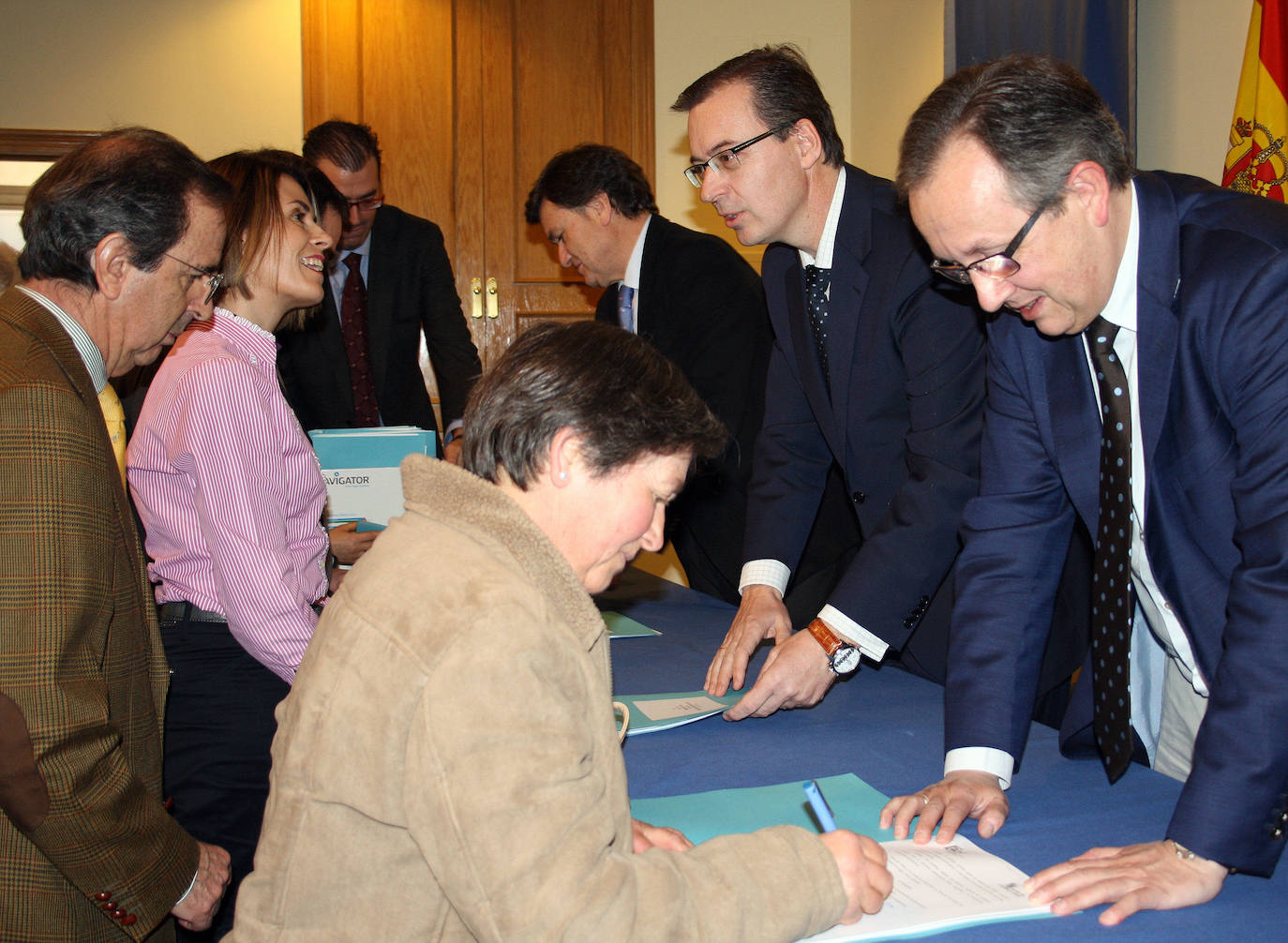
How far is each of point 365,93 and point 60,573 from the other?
3.82m

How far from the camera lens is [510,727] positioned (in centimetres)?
85

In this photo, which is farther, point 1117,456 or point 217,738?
point 217,738

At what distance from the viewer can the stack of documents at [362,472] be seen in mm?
2746

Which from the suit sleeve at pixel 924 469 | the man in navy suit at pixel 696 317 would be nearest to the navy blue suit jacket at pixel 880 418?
the suit sleeve at pixel 924 469

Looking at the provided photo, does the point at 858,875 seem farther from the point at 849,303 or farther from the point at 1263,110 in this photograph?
the point at 1263,110

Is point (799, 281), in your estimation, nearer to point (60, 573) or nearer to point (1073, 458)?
point (1073, 458)

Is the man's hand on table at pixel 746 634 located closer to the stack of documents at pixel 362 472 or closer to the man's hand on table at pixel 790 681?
the man's hand on table at pixel 790 681

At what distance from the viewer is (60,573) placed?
4.18 feet

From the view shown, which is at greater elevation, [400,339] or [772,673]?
[400,339]

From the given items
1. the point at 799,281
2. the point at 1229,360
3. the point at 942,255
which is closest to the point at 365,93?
the point at 799,281

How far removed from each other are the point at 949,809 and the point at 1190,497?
0.49 metres

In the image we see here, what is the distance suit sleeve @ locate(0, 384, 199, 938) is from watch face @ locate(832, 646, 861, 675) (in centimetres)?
103

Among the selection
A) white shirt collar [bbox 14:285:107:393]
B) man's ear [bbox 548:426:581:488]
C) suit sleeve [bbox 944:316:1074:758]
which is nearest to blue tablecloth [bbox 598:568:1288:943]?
suit sleeve [bbox 944:316:1074:758]

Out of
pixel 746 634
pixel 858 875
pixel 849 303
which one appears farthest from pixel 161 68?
pixel 858 875
